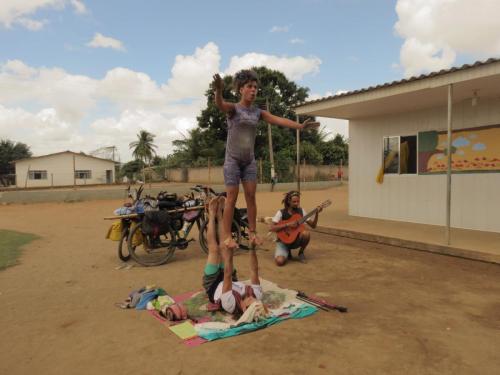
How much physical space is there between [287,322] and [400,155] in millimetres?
6118

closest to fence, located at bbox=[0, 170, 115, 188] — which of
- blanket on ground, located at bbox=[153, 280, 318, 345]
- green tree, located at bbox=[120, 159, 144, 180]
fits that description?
green tree, located at bbox=[120, 159, 144, 180]

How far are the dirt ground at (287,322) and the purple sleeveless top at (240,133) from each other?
1.52m

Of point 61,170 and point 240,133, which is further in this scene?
point 61,170

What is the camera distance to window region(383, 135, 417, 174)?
798 cm

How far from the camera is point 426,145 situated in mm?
7707

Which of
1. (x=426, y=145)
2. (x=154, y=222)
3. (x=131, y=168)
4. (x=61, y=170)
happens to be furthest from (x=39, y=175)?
(x=426, y=145)

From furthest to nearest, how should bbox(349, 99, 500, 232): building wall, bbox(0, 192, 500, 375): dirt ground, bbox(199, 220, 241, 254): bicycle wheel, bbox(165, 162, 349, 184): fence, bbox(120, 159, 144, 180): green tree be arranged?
1. bbox(120, 159, 144, 180): green tree
2. bbox(165, 162, 349, 184): fence
3. bbox(349, 99, 500, 232): building wall
4. bbox(199, 220, 241, 254): bicycle wheel
5. bbox(0, 192, 500, 375): dirt ground

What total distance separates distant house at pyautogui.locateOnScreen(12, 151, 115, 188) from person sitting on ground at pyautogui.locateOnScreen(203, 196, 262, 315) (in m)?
32.2

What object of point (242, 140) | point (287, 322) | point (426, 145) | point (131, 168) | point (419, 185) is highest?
point (131, 168)

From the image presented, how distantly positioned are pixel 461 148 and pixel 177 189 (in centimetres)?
1356

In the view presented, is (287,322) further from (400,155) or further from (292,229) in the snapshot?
(400,155)

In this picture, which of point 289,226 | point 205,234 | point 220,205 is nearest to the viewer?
point 220,205

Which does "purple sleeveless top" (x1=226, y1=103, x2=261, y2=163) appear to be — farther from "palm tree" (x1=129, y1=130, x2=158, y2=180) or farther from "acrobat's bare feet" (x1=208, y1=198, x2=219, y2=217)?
"palm tree" (x1=129, y1=130, x2=158, y2=180)

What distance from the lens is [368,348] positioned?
2.70 metres
